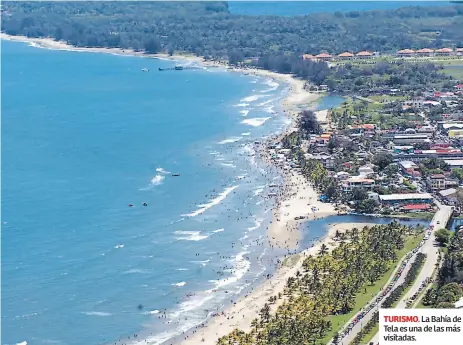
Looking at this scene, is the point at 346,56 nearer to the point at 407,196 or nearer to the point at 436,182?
the point at 436,182

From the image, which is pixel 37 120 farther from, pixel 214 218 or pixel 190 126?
pixel 214 218

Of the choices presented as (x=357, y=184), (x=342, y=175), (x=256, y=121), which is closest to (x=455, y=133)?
(x=342, y=175)

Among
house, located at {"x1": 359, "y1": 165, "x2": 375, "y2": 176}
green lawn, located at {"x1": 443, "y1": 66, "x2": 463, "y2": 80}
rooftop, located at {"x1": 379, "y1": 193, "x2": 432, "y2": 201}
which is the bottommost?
rooftop, located at {"x1": 379, "y1": 193, "x2": 432, "y2": 201}

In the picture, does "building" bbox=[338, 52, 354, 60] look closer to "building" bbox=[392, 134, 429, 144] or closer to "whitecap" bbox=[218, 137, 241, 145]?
"whitecap" bbox=[218, 137, 241, 145]

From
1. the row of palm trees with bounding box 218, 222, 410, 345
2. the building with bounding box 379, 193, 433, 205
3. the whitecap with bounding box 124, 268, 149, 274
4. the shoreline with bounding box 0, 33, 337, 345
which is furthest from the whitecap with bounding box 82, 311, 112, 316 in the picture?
the building with bounding box 379, 193, 433, 205

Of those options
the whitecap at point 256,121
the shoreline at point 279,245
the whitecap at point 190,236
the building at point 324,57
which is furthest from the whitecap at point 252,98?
the whitecap at point 190,236
